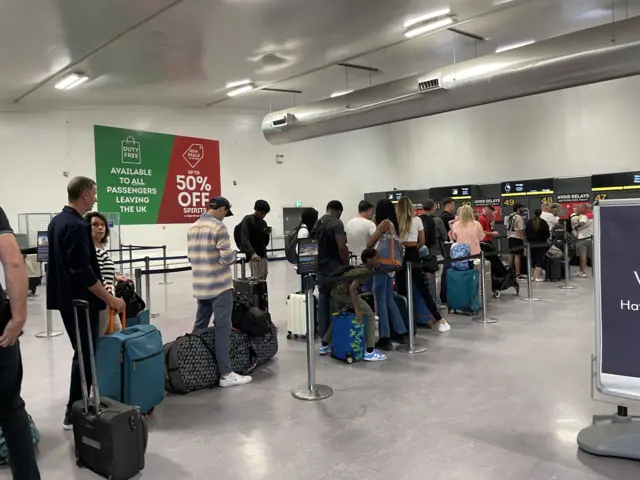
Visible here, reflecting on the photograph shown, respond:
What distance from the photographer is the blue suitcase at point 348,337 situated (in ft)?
15.5

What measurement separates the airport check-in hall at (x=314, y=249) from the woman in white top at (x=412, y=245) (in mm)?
29

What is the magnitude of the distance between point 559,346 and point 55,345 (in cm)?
531

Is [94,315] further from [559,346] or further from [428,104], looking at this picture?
[428,104]

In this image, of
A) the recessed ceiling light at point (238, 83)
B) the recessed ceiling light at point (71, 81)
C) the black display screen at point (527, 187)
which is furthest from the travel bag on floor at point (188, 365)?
the black display screen at point (527, 187)

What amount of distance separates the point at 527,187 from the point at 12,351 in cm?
1375

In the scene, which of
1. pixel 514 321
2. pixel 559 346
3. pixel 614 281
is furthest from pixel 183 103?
pixel 614 281

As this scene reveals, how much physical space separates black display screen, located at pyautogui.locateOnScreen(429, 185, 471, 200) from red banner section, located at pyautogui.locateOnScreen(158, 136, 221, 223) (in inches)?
259

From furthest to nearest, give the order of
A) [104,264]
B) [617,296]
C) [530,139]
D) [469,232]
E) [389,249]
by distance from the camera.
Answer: [530,139]
[469,232]
[389,249]
[104,264]
[617,296]

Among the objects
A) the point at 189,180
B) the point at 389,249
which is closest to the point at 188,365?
the point at 389,249

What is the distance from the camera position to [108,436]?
2.62 metres

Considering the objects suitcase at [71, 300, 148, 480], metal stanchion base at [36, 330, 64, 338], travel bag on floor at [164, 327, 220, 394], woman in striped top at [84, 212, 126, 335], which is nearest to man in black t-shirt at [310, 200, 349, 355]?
travel bag on floor at [164, 327, 220, 394]

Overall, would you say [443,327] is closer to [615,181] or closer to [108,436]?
[108,436]

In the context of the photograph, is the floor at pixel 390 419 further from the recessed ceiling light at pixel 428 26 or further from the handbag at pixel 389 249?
the recessed ceiling light at pixel 428 26

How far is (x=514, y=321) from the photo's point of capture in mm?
6320
